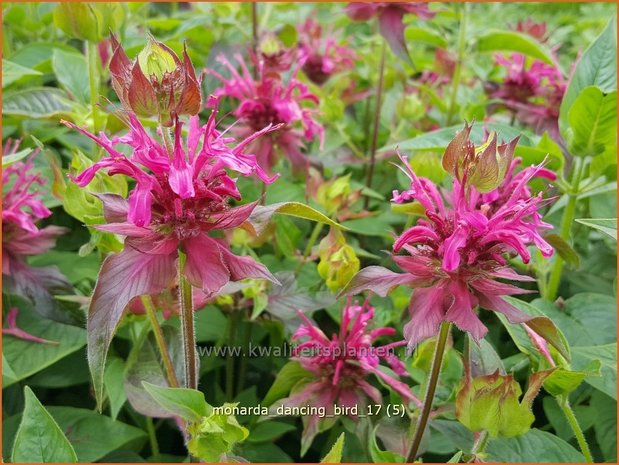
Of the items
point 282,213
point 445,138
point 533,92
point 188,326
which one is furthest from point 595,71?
point 188,326

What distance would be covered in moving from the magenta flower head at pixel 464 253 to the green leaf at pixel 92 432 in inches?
15.5

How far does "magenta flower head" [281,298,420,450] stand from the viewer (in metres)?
0.81

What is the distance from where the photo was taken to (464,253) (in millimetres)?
635

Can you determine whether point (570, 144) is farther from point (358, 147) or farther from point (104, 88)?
point (104, 88)

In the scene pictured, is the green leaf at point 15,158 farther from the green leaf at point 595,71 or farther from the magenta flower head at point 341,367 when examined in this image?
the green leaf at point 595,71

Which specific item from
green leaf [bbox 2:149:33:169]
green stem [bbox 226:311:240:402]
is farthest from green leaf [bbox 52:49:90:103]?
green stem [bbox 226:311:240:402]

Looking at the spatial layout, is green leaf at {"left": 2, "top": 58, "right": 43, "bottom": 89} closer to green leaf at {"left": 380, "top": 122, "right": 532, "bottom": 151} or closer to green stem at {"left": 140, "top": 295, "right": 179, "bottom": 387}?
green stem at {"left": 140, "top": 295, "right": 179, "bottom": 387}

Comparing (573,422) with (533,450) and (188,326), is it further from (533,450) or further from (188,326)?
(188,326)

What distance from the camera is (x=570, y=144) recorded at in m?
0.90

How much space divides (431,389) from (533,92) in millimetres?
833

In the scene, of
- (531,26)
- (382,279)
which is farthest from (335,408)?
(531,26)

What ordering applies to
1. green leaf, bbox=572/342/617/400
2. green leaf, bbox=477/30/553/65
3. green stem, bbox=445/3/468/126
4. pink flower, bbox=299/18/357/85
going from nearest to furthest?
green leaf, bbox=572/342/617/400
green leaf, bbox=477/30/553/65
green stem, bbox=445/3/468/126
pink flower, bbox=299/18/357/85

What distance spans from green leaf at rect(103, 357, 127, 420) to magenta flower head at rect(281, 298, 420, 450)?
190 millimetres

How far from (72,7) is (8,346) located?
46 centimetres
